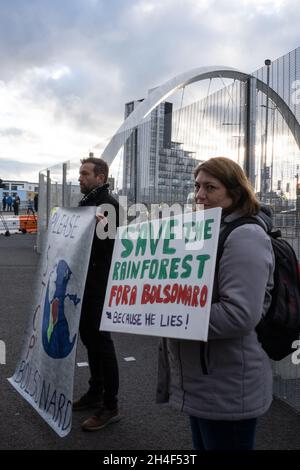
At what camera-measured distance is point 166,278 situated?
6.96 ft

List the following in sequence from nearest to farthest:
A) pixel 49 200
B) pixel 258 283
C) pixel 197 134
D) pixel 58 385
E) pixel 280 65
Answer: pixel 258 283, pixel 58 385, pixel 280 65, pixel 197 134, pixel 49 200

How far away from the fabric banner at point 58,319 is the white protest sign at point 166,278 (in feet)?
3.28

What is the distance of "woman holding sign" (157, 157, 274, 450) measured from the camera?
1868 mm

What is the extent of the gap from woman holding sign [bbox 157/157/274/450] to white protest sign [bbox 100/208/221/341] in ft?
0.22

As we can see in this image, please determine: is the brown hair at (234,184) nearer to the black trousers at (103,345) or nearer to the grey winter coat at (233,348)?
the grey winter coat at (233,348)

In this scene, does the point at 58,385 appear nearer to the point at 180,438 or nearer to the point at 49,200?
the point at 180,438

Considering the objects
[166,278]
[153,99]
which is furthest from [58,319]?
[153,99]

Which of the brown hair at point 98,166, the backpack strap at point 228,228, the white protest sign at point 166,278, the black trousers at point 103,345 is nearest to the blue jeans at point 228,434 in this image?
the white protest sign at point 166,278

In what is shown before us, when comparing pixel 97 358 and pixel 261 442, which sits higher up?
pixel 97 358

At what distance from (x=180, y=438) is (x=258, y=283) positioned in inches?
81.1

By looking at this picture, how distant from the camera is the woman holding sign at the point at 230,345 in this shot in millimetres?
1868

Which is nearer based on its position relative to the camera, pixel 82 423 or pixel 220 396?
pixel 220 396

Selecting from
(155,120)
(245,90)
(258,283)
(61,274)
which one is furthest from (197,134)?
(258,283)

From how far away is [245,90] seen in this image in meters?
4.80
